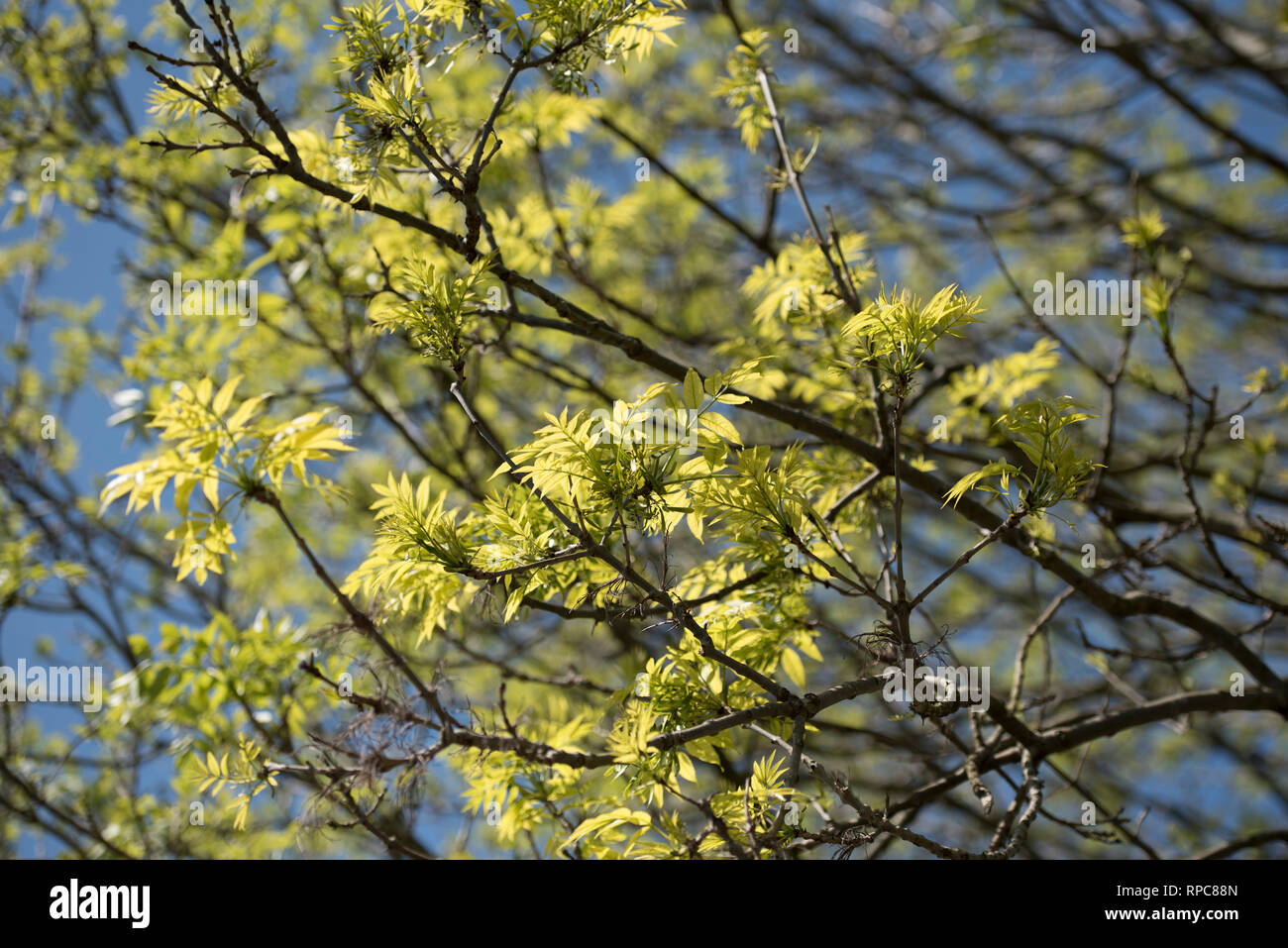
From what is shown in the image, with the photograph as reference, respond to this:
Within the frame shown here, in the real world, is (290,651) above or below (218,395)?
below

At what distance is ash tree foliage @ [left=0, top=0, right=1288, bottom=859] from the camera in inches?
85.0

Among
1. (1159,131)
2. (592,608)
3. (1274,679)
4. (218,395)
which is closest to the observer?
(218,395)

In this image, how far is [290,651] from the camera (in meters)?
3.18

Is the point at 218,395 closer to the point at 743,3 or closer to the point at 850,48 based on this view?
the point at 850,48

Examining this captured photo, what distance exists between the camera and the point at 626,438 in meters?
1.88

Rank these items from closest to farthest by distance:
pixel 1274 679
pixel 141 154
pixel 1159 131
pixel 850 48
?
1. pixel 1274 679
2. pixel 141 154
3. pixel 850 48
4. pixel 1159 131

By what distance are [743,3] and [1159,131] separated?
475cm

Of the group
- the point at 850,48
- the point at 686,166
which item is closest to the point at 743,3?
the point at 850,48

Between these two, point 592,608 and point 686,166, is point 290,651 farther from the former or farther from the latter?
point 686,166

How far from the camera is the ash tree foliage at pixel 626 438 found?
7.08ft
